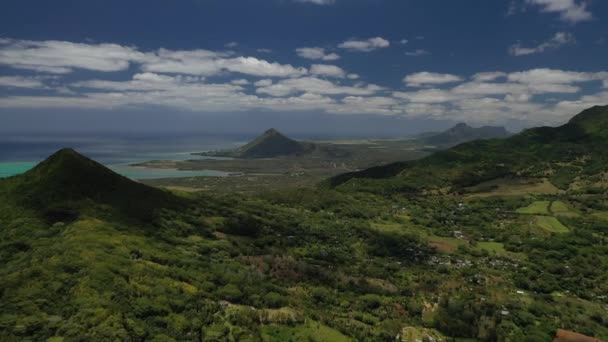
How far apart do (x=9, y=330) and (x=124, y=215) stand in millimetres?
40854

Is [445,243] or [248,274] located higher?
[248,274]

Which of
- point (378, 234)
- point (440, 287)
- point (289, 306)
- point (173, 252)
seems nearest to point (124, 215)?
point (173, 252)

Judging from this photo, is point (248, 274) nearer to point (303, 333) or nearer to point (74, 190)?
point (303, 333)

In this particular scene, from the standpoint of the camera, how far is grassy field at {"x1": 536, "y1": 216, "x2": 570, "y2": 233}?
439ft

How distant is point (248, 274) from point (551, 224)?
138048 millimetres

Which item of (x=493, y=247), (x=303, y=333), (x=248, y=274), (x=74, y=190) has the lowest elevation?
(x=493, y=247)

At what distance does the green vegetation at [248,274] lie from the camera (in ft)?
116

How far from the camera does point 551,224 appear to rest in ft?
463

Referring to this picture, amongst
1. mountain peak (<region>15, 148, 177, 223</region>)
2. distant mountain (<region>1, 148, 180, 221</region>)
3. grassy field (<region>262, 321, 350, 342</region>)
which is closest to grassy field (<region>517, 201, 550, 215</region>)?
grassy field (<region>262, 321, 350, 342</region>)

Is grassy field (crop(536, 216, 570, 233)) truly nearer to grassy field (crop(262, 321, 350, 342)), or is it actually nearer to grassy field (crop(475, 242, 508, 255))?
grassy field (crop(475, 242, 508, 255))

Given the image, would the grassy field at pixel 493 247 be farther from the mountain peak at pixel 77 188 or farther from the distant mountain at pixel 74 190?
the mountain peak at pixel 77 188

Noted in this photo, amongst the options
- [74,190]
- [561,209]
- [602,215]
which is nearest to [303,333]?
[74,190]

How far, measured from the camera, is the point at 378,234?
115375mm

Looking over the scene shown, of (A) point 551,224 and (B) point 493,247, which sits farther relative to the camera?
(A) point 551,224
